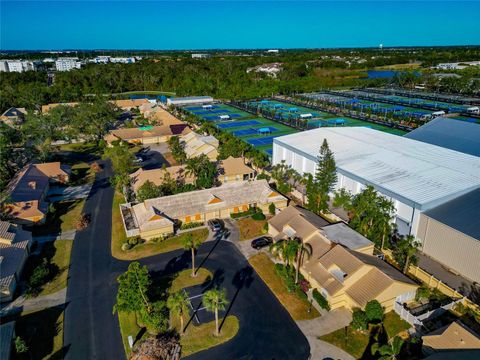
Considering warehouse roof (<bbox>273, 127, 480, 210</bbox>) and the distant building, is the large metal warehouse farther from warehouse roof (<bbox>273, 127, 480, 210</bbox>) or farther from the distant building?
the distant building

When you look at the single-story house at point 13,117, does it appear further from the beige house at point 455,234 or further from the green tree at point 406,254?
the beige house at point 455,234

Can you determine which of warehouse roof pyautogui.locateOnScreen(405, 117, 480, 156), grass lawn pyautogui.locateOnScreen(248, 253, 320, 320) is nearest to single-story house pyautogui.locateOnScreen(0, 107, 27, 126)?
grass lawn pyautogui.locateOnScreen(248, 253, 320, 320)

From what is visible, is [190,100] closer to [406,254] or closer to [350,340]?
[406,254]

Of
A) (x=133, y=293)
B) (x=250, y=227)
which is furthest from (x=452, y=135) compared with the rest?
(x=133, y=293)

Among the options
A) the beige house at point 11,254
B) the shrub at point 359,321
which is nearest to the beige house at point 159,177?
the beige house at point 11,254

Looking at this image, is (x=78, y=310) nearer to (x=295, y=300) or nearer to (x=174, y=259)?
(x=174, y=259)

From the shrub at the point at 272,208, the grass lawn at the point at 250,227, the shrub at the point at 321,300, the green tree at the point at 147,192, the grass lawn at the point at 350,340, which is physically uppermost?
the green tree at the point at 147,192
